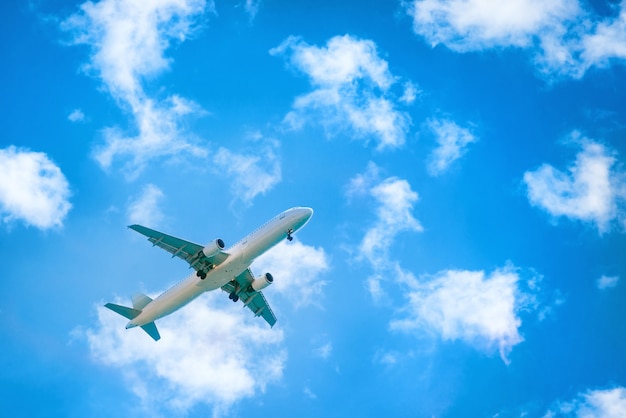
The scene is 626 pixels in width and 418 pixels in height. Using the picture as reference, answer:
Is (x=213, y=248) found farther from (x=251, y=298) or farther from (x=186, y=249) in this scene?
(x=251, y=298)

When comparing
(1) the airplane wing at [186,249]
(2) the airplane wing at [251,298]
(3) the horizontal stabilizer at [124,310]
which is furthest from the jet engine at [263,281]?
(3) the horizontal stabilizer at [124,310]

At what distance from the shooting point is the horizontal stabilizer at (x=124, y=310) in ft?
299

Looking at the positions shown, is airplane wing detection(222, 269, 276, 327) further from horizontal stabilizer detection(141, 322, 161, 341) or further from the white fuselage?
horizontal stabilizer detection(141, 322, 161, 341)

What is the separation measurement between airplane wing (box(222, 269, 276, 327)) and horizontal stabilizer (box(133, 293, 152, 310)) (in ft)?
33.2

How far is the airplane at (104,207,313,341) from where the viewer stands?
8519cm

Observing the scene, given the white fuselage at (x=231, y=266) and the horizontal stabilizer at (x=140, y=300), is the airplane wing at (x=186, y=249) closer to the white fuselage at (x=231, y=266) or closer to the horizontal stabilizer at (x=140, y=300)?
the white fuselage at (x=231, y=266)

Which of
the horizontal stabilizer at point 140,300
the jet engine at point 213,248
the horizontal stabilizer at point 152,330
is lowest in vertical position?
the horizontal stabilizer at point 152,330

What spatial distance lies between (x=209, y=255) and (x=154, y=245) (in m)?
7.31

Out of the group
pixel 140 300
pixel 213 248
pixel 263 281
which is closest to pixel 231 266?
pixel 213 248

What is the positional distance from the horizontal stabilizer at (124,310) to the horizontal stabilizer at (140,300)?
2.31 ft

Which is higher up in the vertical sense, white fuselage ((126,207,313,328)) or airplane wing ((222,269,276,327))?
airplane wing ((222,269,276,327))

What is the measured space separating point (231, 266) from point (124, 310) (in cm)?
1455

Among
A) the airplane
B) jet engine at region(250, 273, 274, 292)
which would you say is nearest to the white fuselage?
the airplane

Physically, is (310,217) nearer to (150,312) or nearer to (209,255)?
(209,255)
